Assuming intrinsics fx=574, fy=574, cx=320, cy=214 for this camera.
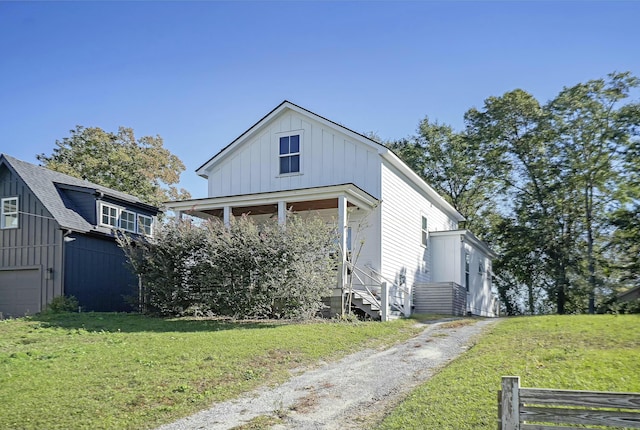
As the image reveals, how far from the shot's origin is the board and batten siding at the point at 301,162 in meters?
20.7

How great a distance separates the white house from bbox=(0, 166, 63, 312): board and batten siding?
4779 mm

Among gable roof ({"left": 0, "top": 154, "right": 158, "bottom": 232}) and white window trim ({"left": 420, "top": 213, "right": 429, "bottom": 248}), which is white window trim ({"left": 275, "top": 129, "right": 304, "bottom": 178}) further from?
gable roof ({"left": 0, "top": 154, "right": 158, "bottom": 232})

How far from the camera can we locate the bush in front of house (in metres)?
15.9

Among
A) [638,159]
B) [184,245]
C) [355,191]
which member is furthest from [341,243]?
[638,159]

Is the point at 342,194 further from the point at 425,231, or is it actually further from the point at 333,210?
the point at 425,231

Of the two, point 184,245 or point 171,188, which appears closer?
point 184,245

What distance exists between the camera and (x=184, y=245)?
56.0 ft

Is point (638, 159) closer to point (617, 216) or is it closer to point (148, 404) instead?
point (617, 216)

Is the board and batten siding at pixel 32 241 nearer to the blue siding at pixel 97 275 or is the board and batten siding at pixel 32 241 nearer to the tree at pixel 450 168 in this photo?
the blue siding at pixel 97 275

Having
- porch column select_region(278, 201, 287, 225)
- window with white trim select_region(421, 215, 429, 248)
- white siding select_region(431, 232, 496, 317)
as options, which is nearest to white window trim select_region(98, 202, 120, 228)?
porch column select_region(278, 201, 287, 225)

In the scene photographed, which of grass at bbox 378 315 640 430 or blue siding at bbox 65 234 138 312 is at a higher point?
blue siding at bbox 65 234 138 312

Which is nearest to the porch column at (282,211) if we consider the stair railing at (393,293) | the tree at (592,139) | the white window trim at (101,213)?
the stair railing at (393,293)

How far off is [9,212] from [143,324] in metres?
10.1

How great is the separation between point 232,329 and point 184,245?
3.73 meters
